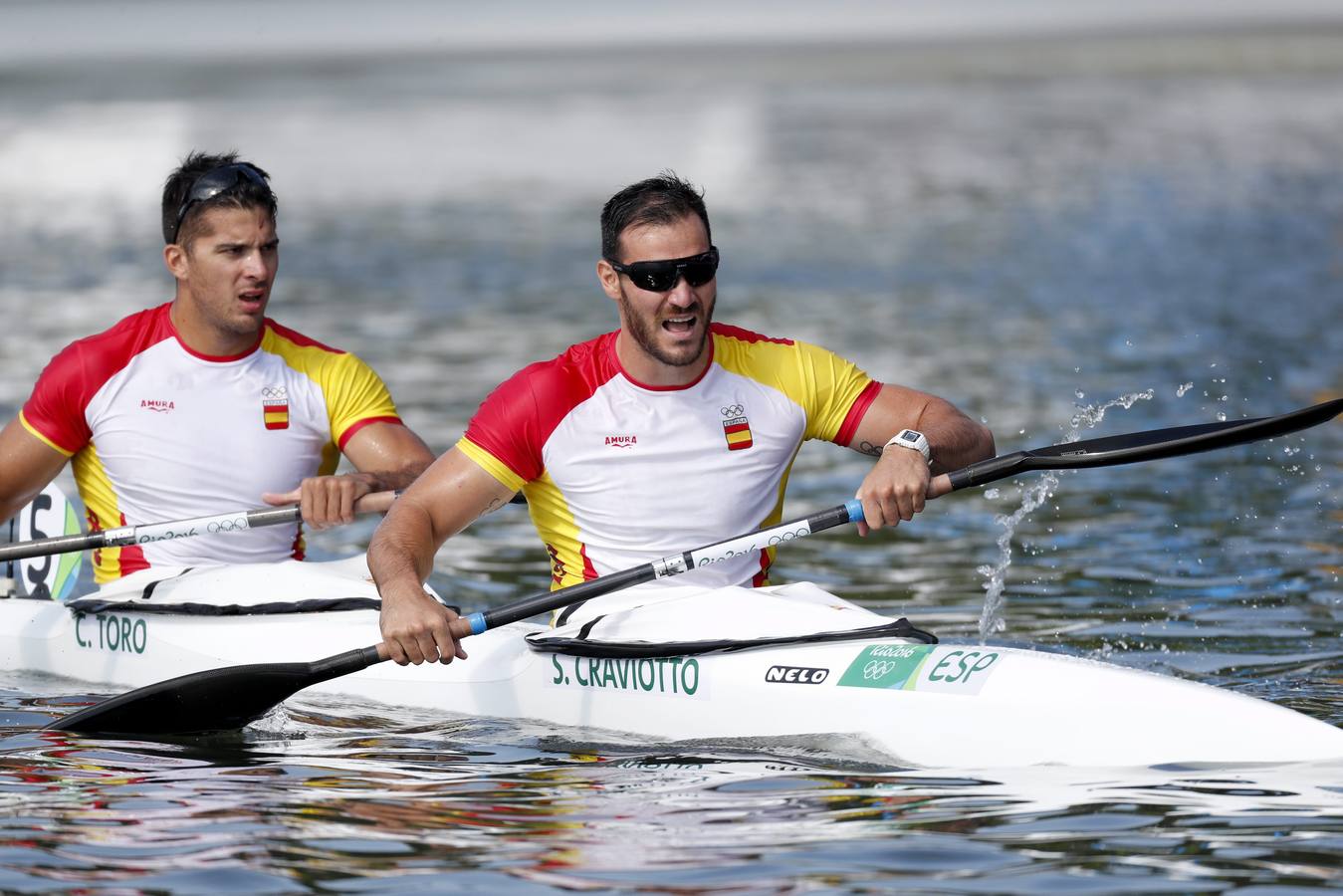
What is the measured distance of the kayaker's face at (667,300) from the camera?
713cm

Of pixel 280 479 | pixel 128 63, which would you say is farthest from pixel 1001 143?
pixel 128 63

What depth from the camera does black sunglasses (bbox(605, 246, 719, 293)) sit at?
709 cm

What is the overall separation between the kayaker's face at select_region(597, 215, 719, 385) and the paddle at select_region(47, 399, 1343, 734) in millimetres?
707

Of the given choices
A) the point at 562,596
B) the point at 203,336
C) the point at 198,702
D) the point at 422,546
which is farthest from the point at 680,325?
the point at 203,336

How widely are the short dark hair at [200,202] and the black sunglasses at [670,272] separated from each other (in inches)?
79.2

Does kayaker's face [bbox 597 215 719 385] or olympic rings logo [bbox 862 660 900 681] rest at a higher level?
kayaker's face [bbox 597 215 719 385]

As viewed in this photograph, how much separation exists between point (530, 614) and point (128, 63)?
327 feet

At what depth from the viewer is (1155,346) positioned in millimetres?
18984

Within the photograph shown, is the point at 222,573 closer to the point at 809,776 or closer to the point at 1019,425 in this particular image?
the point at 809,776

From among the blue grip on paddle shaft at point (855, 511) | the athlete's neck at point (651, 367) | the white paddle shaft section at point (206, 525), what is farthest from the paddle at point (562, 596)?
the white paddle shaft section at point (206, 525)

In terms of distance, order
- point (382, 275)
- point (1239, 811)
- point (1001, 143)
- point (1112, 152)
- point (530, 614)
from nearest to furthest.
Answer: point (1239, 811)
point (530, 614)
point (382, 275)
point (1112, 152)
point (1001, 143)

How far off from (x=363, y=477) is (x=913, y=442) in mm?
Result: 2385

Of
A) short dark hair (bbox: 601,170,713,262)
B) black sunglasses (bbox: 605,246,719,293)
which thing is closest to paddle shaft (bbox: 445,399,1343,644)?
black sunglasses (bbox: 605,246,719,293)

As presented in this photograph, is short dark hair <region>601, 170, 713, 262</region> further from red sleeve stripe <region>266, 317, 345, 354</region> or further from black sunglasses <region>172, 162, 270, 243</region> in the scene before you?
red sleeve stripe <region>266, 317, 345, 354</region>
